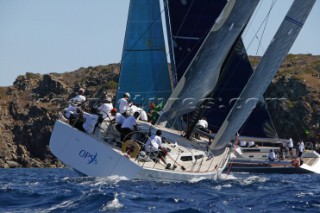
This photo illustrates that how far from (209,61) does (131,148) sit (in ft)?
16.0

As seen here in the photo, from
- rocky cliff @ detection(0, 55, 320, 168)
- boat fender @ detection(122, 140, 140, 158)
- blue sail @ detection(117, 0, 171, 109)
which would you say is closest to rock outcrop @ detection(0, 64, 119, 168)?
rocky cliff @ detection(0, 55, 320, 168)

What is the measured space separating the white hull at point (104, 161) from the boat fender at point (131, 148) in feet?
0.57

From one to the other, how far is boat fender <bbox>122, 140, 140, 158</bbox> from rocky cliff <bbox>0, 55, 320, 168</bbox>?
30.3m

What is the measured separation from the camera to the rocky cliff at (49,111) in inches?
2320

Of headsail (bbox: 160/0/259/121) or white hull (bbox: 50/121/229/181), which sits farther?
headsail (bbox: 160/0/259/121)

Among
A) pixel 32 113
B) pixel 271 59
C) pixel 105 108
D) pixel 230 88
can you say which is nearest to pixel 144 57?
pixel 230 88

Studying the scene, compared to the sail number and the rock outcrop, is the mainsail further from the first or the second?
the rock outcrop

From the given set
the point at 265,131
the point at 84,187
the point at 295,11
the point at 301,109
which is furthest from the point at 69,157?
the point at 301,109

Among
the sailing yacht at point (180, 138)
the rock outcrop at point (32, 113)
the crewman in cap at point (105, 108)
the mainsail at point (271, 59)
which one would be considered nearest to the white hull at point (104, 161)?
the sailing yacht at point (180, 138)

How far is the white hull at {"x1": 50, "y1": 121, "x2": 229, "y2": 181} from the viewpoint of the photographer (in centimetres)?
2216

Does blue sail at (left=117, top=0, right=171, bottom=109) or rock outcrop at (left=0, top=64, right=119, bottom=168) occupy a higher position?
blue sail at (left=117, top=0, right=171, bottom=109)

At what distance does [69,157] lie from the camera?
76.3 feet

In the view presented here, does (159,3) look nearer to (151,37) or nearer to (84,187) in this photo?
(151,37)

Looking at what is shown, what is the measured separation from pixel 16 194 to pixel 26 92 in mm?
56726
